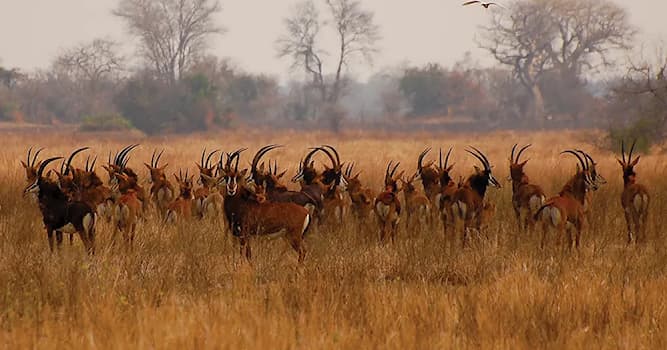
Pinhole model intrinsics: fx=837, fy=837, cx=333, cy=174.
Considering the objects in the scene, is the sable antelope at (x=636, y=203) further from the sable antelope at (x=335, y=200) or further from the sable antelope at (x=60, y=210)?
the sable antelope at (x=60, y=210)

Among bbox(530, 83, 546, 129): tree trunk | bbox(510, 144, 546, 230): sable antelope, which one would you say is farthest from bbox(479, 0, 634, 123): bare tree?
bbox(510, 144, 546, 230): sable antelope

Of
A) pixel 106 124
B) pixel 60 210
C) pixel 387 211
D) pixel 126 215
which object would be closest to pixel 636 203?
pixel 387 211

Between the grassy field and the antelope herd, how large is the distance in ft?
0.78

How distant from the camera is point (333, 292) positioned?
629 cm

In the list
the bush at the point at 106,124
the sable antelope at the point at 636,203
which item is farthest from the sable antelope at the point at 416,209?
the bush at the point at 106,124

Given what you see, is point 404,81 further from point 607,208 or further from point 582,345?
point 582,345

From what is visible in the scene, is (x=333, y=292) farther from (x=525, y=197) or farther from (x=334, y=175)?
(x=334, y=175)

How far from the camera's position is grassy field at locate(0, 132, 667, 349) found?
17.1ft

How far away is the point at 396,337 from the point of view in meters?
5.27

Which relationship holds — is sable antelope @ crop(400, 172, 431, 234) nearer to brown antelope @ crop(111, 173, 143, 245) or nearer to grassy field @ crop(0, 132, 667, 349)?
grassy field @ crop(0, 132, 667, 349)

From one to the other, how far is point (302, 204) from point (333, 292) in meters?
3.03

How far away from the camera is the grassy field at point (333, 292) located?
5.20 metres

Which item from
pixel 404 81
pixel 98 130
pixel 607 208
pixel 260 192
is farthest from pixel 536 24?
pixel 260 192

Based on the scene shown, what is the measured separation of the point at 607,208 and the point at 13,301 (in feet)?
26.1
